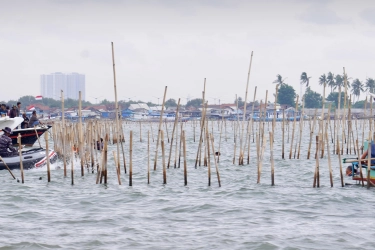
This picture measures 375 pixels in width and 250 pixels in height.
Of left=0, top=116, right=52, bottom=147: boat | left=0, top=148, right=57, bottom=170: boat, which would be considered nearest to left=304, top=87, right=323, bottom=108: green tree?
left=0, top=116, right=52, bottom=147: boat

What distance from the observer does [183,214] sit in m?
12.7

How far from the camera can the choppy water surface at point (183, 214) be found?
10453 mm

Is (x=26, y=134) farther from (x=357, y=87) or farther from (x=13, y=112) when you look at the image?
(x=357, y=87)

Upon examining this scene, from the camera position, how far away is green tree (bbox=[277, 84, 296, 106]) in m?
119

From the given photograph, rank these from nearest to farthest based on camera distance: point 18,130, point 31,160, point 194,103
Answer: point 31,160 → point 18,130 → point 194,103

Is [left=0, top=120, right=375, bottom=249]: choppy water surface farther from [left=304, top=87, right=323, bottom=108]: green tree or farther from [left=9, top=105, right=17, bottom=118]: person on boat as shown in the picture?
[left=304, top=87, right=323, bottom=108]: green tree

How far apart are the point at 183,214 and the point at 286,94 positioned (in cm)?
10859

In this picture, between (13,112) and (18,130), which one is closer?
(18,130)

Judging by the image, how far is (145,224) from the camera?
1170 centimetres

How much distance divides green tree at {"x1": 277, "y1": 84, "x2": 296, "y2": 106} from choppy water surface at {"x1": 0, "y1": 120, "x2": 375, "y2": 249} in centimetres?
10201

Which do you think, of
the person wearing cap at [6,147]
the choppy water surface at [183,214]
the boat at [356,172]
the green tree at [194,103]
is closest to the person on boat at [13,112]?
the person wearing cap at [6,147]

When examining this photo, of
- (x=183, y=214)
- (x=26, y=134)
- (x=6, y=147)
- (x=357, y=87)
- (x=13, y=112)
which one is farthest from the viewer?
(x=357, y=87)

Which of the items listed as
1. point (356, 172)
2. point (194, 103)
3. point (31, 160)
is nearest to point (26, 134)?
point (31, 160)

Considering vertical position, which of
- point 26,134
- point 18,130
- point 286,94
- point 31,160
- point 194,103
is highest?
point 286,94
